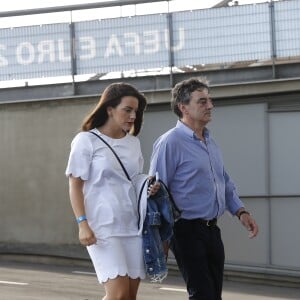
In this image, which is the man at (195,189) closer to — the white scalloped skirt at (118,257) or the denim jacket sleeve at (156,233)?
the denim jacket sleeve at (156,233)

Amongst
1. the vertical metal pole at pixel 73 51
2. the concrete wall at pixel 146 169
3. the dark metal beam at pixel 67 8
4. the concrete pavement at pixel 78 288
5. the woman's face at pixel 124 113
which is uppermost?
the dark metal beam at pixel 67 8

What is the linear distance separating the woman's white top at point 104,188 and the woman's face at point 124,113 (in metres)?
0.15

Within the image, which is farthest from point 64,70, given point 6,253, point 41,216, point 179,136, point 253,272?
point 179,136

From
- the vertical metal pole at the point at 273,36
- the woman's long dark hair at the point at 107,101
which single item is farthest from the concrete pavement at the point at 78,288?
the woman's long dark hair at the point at 107,101

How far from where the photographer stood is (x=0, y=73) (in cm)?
1498

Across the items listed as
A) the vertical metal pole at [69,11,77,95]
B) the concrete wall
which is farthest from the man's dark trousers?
the vertical metal pole at [69,11,77,95]

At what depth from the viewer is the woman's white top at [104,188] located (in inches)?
179

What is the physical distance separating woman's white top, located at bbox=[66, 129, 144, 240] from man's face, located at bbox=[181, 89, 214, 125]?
700 millimetres

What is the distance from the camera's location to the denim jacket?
4.60m

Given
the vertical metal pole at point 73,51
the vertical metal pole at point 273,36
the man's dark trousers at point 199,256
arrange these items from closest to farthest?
1. the man's dark trousers at point 199,256
2. the vertical metal pole at point 273,36
3. the vertical metal pole at point 73,51

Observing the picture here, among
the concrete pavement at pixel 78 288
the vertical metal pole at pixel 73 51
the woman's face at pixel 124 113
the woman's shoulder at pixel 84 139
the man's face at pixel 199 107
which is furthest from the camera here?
the vertical metal pole at pixel 73 51

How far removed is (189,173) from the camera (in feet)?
16.5

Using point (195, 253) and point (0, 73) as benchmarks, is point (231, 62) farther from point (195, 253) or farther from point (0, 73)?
Result: point (195, 253)

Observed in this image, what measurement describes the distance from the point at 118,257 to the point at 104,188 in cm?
41
